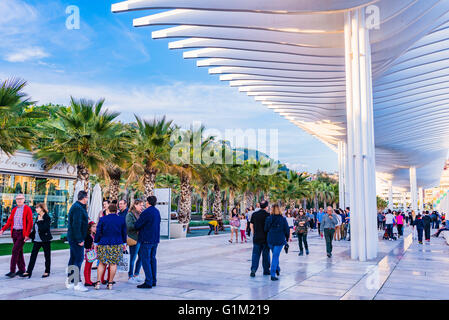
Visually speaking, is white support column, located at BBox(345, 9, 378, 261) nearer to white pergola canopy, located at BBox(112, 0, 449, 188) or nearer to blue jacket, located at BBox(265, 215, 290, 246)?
white pergola canopy, located at BBox(112, 0, 449, 188)

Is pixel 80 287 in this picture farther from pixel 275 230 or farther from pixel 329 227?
pixel 329 227

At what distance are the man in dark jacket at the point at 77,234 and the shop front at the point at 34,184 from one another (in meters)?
13.7

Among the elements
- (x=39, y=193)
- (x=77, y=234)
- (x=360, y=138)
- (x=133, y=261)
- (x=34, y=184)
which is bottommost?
(x=133, y=261)

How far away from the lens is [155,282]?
738 centimetres

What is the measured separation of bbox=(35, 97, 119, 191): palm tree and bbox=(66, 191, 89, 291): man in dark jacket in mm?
10214

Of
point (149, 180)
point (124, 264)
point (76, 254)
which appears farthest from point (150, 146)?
point (76, 254)

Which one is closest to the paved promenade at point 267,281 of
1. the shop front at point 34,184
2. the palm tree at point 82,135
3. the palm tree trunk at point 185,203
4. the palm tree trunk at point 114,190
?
the palm tree at point 82,135

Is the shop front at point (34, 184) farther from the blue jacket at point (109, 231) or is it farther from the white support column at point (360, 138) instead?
the white support column at point (360, 138)

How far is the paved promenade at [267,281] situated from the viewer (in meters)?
6.58

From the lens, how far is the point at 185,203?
87.1 ft

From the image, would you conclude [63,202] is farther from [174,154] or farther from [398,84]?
[398,84]

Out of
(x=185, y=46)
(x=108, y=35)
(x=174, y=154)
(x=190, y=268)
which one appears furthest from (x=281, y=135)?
(x=190, y=268)

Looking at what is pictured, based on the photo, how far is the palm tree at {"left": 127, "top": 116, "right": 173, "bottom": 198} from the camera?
2120cm

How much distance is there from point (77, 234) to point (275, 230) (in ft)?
13.1
